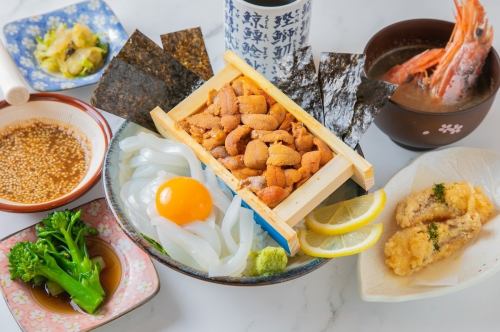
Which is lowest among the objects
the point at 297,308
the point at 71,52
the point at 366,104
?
the point at 297,308

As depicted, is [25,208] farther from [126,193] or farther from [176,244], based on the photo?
[176,244]

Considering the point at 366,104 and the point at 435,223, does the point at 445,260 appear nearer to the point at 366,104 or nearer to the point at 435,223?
the point at 435,223

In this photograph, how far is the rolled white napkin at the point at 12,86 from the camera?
2096mm

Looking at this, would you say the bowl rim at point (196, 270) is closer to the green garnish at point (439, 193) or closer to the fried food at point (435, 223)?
the fried food at point (435, 223)

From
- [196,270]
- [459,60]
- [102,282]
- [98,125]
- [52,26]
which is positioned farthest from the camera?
[52,26]

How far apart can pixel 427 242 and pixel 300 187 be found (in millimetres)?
406

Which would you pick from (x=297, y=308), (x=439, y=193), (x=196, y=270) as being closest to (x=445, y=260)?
(x=439, y=193)

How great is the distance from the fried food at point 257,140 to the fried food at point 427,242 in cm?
33

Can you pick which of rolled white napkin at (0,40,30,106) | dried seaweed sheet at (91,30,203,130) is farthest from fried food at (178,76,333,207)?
rolled white napkin at (0,40,30,106)

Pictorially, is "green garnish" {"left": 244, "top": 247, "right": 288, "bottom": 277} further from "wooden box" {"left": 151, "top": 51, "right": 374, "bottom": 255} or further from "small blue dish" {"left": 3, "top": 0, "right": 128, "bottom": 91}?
"small blue dish" {"left": 3, "top": 0, "right": 128, "bottom": 91}

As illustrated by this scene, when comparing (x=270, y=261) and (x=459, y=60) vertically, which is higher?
(x=459, y=60)

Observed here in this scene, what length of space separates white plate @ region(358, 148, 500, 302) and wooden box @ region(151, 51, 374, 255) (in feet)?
0.65

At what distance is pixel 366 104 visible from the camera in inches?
75.2

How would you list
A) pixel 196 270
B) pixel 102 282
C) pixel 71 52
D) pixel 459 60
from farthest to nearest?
1. pixel 71 52
2. pixel 459 60
3. pixel 102 282
4. pixel 196 270
